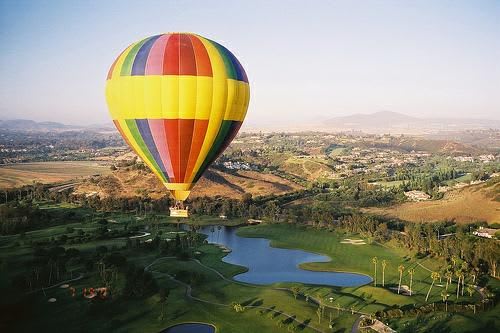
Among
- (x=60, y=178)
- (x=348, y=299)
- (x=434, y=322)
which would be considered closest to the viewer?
(x=434, y=322)

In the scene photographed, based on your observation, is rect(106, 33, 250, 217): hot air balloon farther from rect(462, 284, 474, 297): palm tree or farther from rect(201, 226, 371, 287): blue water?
rect(462, 284, 474, 297): palm tree

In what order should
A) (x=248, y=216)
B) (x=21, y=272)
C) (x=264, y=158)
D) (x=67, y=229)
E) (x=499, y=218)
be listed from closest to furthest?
(x=21, y=272), (x=67, y=229), (x=499, y=218), (x=248, y=216), (x=264, y=158)

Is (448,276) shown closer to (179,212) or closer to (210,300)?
(210,300)

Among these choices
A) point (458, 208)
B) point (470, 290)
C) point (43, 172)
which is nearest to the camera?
point (470, 290)

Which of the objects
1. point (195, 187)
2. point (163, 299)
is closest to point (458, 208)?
point (195, 187)

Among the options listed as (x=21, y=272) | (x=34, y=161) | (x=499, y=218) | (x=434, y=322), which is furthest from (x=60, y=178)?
(x=434, y=322)

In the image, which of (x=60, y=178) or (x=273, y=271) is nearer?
(x=273, y=271)

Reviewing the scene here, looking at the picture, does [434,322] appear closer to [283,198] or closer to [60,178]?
[283,198]
